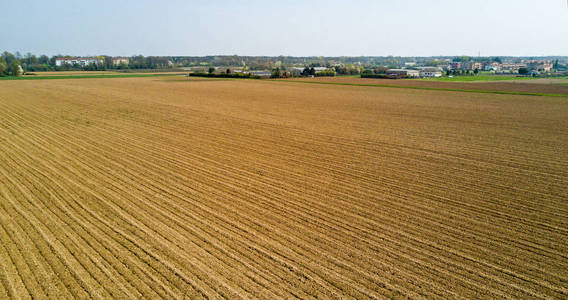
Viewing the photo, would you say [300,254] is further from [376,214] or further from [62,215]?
[62,215]

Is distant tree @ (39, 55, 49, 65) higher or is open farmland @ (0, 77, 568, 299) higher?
distant tree @ (39, 55, 49, 65)

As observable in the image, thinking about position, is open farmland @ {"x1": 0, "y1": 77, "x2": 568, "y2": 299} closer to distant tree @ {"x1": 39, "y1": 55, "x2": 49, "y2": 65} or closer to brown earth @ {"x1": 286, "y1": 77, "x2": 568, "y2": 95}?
brown earth @ {"x1": 286, "y1": 77, "x2": 568, "y2": 95}

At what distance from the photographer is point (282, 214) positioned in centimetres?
998

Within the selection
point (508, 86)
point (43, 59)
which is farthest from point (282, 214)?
point (43, 59)

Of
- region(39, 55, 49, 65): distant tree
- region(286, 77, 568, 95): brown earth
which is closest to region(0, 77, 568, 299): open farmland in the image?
region(286, 77, 568, 95): brown earth

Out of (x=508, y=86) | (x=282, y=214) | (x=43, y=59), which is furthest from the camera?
(x=43, y=59)

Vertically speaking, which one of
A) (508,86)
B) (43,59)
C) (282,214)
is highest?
(43,59)

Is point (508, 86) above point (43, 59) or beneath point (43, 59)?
beneath

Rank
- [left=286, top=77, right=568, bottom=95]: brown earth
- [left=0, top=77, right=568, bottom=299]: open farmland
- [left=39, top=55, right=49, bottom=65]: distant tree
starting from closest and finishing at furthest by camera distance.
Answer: [left=0, top=77, right=568, bottom=299]: open farmland, [left=286, top=77, right=568, bottom=95]: brown earth, [left=39, top=55, right=49, bottom=65]: distant tree

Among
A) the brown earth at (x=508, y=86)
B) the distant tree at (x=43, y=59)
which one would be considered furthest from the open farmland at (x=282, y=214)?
the distant tree at (x=43, y=59)

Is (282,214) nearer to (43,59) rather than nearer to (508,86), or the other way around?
(508,86)

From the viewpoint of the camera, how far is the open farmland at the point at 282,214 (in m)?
7.03

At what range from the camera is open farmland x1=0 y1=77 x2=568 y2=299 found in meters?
7.03

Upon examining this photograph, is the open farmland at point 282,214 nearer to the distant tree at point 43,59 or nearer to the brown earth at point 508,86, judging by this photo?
the brown earth at point 508,86
